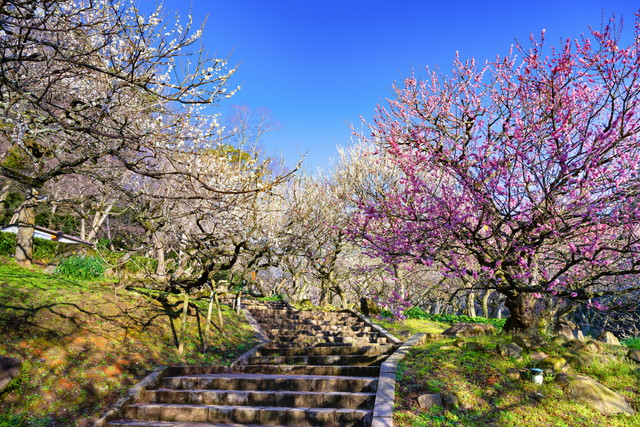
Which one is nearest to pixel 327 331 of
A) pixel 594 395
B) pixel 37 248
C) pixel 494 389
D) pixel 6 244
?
pixel 494 389

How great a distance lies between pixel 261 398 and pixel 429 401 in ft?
9.99

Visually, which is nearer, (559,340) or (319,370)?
(319,370)

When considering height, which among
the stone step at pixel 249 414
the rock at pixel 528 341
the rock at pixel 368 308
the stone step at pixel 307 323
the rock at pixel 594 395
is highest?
the rock at pixel 528 341

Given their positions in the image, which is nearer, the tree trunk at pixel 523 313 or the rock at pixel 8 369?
the rock at pixel 8 369

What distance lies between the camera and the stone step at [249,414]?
7.01 metres

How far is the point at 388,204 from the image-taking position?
10.8 meters

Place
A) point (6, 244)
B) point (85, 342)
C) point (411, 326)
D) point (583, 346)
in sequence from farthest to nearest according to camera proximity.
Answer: point (6, 244), point (411, 326), point (583, 346), point (85, 342)

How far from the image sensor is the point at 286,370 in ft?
32.0

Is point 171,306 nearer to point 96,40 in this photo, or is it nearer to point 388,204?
point 388,204

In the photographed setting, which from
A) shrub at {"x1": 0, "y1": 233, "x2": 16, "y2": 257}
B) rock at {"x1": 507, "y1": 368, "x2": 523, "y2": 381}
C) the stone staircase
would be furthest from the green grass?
shrub at {"x1": 0, "y1": 233, "x2": 16, "y2": 257}

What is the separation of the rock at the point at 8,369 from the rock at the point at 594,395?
30.5ft

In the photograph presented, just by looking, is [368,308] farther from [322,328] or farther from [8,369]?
[8,369]

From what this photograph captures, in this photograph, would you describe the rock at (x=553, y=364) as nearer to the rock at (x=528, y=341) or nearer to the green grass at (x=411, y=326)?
the rock at (x=528, y=341)

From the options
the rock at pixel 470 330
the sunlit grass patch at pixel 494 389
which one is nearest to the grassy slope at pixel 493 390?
the sunlit grass patch at pixel 494 389
